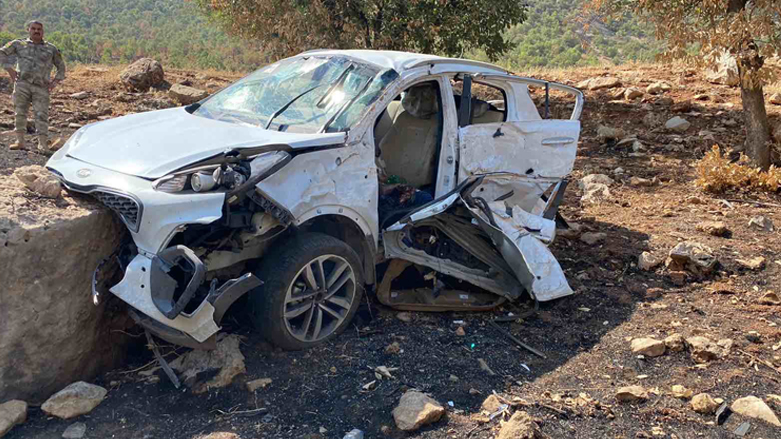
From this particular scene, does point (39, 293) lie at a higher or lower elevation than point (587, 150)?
higher

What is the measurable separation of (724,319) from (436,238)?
2231 millimetres

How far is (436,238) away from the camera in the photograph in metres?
5.17

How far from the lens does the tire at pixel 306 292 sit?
Result: 158 inches

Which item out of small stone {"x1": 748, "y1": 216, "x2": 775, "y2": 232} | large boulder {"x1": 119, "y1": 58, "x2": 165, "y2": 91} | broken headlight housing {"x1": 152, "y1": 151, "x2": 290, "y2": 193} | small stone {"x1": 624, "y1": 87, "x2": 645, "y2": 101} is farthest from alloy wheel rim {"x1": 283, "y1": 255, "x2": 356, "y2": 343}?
large boulder {"x1": 119, "y1": 58, "x2": 165, "y2": 91}

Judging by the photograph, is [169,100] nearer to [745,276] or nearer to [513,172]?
[513,172]

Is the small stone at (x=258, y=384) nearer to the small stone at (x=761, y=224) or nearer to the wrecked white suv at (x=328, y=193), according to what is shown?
the wrecked white suv at (x=328, y=193)

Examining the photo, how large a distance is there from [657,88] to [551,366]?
933 cm

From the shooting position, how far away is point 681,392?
3.95 m

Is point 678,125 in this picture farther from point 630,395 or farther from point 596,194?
point 630,395

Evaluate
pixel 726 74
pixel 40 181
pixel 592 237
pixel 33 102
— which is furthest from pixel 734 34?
pixel 33 102

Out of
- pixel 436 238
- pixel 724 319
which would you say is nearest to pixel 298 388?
pixel 436 238

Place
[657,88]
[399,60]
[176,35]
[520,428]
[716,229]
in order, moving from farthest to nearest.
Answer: [176,35]
[657,88]
[716,229]
[399,60]
[520,428]

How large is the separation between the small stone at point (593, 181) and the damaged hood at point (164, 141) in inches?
197

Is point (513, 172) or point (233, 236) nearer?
point (233, 236)
